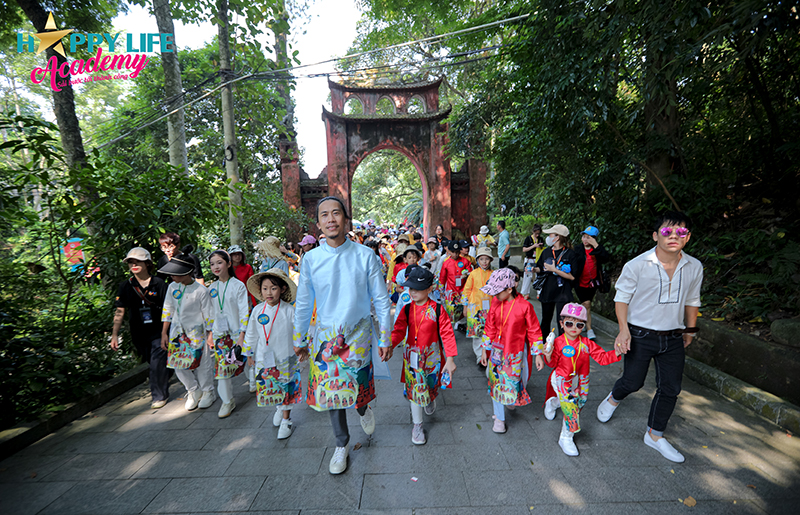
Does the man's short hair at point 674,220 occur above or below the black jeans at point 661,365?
above

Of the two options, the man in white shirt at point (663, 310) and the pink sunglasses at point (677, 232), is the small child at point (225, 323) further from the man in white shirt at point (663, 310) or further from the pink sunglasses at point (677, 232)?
the pink sunglasses at point (677, 232)

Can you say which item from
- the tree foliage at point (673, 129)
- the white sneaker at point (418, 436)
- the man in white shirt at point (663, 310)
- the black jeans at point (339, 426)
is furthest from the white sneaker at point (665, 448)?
the black jeans at point (339, 426)

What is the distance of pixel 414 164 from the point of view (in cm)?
1480

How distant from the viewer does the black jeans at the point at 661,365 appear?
2.67 metres

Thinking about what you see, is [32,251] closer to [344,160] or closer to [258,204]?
[258,204]

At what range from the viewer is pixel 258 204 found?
9219mm

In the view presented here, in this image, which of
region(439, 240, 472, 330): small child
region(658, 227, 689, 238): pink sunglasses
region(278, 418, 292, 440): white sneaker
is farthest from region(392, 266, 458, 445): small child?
region(439, 240, 472, 330): small child

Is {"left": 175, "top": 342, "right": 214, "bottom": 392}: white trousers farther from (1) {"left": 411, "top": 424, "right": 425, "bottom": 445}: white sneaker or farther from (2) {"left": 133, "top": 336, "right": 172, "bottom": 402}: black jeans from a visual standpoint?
(1) {"left": 411, "top": 424, "right": 425, "bottom": 445}: white sneaker

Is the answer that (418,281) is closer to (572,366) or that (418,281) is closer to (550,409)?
(572,366)

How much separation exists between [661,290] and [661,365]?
628 millimetres

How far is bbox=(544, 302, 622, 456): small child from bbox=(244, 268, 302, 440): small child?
233 centimetres

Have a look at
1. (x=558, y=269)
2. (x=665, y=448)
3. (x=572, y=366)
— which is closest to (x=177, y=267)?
(x=572, y=366)

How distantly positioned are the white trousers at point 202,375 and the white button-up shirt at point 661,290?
4.23 m

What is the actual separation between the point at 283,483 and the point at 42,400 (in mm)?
2894
